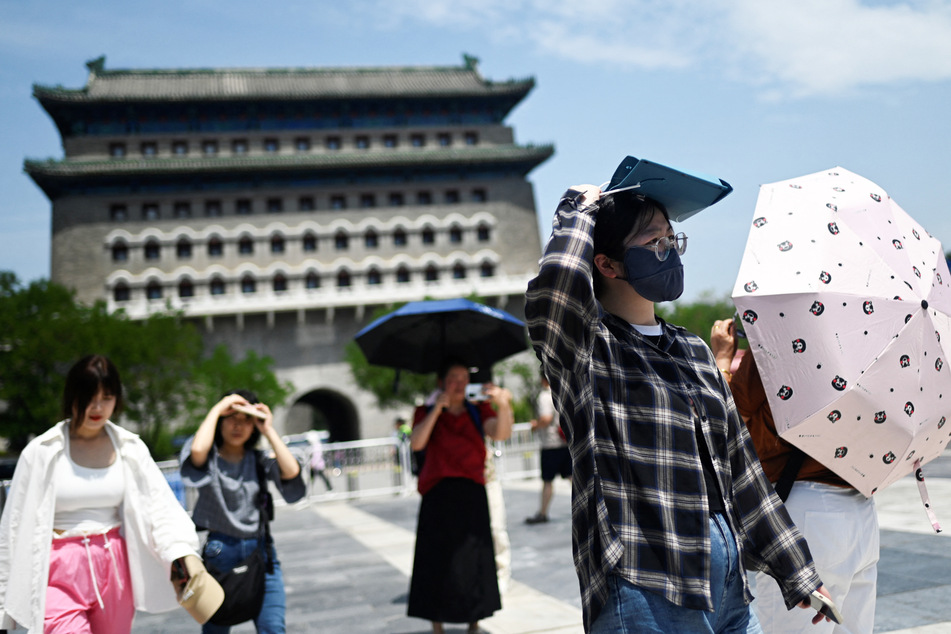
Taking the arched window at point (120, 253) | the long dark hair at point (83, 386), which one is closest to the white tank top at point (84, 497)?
the long dark hair at point (83, 386)

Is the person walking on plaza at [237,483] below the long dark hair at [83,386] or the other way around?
below

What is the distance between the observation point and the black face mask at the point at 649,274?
2.30m

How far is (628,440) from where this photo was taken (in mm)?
2154

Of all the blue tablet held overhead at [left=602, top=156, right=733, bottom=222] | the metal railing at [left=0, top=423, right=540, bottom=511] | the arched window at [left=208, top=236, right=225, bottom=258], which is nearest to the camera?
the blue tablet held overhead at [left=602, top=156, right=733, bottom=222]

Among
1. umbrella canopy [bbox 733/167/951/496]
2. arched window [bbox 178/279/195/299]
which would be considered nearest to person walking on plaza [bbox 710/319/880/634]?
umbrella canopy [bbox 733/167/951/496]

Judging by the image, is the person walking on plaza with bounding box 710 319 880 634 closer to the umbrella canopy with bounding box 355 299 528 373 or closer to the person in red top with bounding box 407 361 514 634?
the person in red top with bounding box 407 361 514 634

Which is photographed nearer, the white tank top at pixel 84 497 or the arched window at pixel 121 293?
the white tank top at pixel 84 497

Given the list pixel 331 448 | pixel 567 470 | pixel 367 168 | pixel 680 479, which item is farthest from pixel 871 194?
pixel 367 168

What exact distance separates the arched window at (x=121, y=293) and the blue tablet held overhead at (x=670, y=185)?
45.8 m

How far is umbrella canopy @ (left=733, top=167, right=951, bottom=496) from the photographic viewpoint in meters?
2.82

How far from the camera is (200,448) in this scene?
14.1ft

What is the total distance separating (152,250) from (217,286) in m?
3.88

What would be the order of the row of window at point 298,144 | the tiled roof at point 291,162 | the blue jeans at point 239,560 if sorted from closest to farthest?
1. the blue jeans at point 239,560
2. the tiled roof at point 291,162
3. the row of window at point 298,144

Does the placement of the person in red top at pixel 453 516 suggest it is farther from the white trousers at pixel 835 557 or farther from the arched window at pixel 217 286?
the arched window at pixel 217 286
